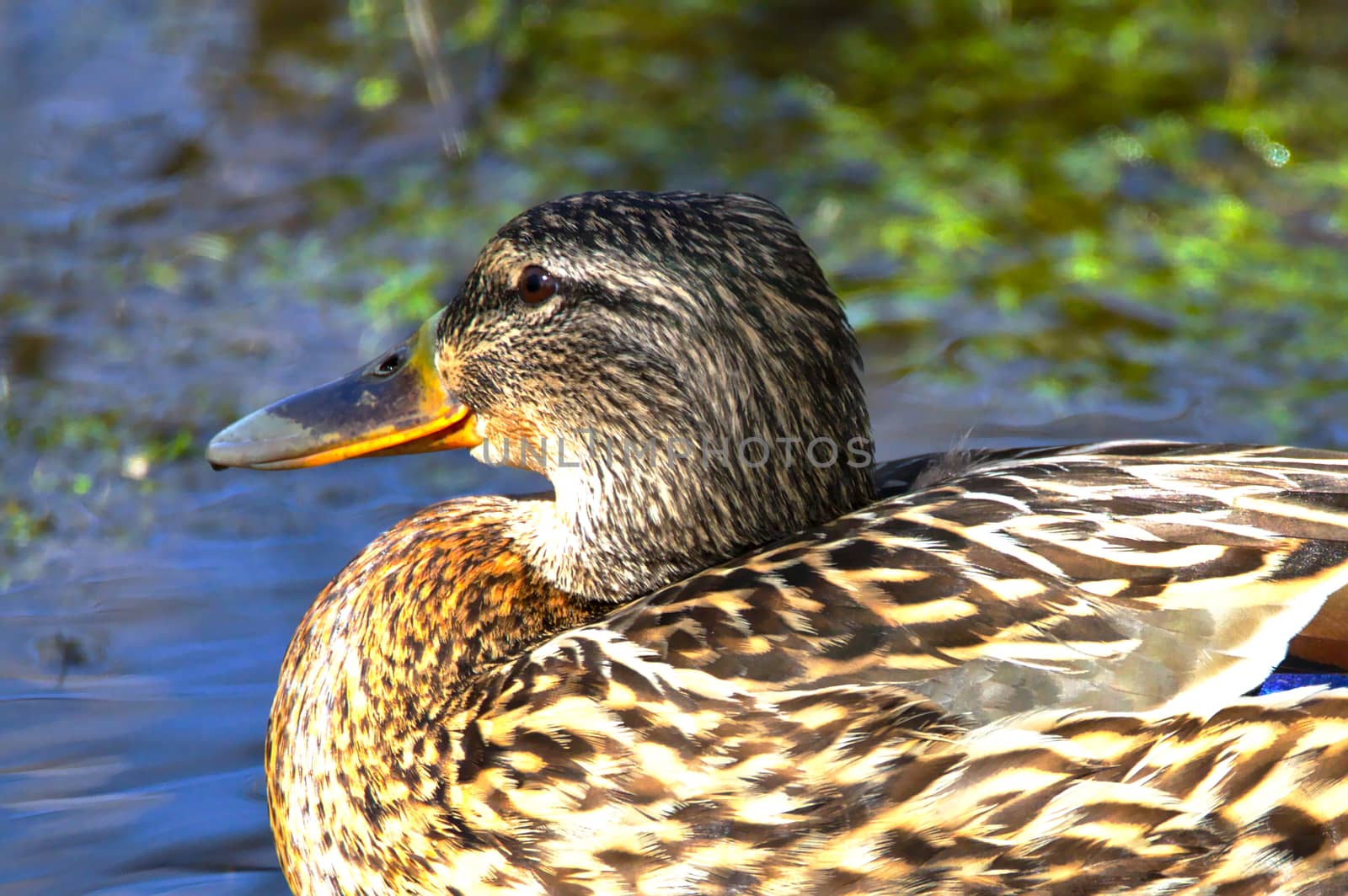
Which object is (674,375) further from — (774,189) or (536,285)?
(774,189)

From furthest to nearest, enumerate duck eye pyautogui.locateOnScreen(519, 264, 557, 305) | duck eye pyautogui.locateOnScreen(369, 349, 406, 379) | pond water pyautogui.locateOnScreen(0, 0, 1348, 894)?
pond water pyautogui.locateOnScreen(0, 0, 1348, 894) → duck eye pyautogui.locateOnScreen(369, 349, 406, 379) → duck eye pyautogui.locateOnScreen(519, 264, 557, 305)

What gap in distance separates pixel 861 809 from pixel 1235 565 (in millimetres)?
905

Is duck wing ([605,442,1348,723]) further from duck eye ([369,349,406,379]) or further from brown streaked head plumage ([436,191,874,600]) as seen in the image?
duck eye ([369,349,406,379])

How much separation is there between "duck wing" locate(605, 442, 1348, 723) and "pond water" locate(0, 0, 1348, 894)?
1378mm

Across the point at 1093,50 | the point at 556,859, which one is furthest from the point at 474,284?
the point at 1093,50

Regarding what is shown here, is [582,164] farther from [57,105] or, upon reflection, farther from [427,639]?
[427,639]

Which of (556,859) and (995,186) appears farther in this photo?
(995,186)

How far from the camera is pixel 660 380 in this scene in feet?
12.8

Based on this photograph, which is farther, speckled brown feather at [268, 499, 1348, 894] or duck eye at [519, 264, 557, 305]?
duck eye at [519, 264, 557, 305]

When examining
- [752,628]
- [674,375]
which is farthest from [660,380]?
[752,628]

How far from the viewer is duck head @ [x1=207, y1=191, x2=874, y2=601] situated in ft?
12.6

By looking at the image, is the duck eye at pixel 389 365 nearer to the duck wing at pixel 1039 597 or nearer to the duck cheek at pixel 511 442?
the duck cheek at pixel 511 442

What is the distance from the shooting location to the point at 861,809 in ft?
10.9

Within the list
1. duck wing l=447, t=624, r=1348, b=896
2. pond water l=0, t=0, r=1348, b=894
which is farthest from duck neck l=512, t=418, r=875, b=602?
pond water l=0, t=0, r=1348, b=894
